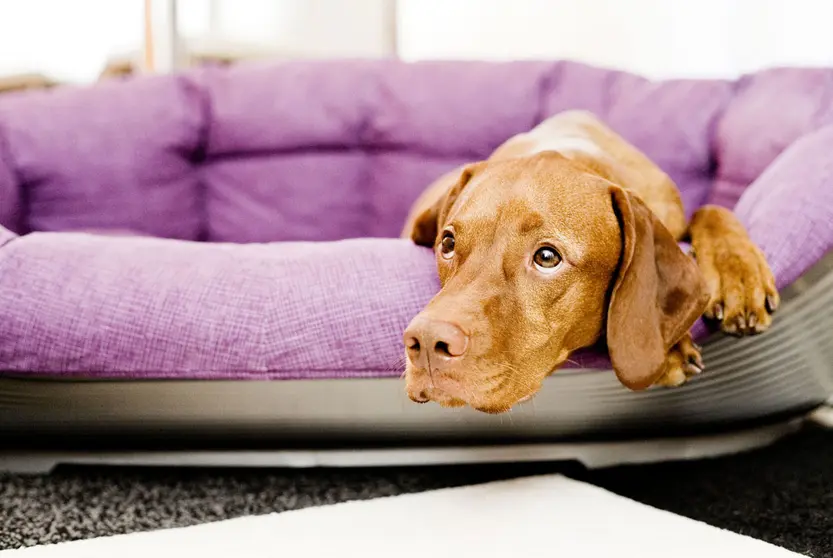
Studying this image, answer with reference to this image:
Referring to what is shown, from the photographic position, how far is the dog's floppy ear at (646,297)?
1.50 meters

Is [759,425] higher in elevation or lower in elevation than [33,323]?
lower

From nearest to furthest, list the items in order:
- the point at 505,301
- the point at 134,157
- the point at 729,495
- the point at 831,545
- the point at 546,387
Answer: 1. the point at 505,301
2. the point at 831,545
3. the point at 546,387
4. the point at 729,495
5. the point at 134,157

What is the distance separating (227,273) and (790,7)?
8.24ft

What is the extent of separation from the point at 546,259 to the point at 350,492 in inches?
32.2

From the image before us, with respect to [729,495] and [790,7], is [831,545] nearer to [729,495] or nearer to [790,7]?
[729,495]

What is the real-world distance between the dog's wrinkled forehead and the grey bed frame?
360 millimetres

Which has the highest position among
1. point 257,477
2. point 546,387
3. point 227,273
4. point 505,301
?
point 505,301

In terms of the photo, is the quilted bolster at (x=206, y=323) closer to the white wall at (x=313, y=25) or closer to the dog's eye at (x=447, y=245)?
the dog's eye at (x=447, y=245)

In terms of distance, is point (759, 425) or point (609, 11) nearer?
point (759, 425)

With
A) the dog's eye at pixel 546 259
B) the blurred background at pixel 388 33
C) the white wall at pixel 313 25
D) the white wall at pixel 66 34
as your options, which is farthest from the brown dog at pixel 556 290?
the white wall at pixel 66 34

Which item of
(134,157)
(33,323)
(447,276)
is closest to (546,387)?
(447,276)

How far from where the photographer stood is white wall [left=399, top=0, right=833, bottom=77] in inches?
124

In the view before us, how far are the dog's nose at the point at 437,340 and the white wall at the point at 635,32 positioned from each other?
→ 7.98 ft

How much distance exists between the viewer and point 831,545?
1.61 m
